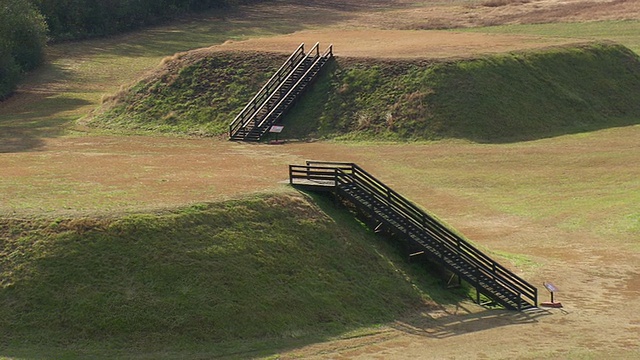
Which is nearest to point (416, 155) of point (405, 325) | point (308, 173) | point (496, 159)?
point (496, 159)

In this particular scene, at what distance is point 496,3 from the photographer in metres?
117

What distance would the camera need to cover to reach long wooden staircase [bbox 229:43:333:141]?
67.9 m

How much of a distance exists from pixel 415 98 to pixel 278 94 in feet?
30.6

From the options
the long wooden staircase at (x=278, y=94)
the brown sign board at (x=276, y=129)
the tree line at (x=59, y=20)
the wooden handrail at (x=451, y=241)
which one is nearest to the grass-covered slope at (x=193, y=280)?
the wooden handrail at (x=451, y=241)

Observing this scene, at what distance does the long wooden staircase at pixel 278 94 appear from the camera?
6794 centimetres

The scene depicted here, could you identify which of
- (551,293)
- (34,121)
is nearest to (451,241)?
(551,293)

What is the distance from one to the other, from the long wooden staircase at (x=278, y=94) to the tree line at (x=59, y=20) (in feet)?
78.1

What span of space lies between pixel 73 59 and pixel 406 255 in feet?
220

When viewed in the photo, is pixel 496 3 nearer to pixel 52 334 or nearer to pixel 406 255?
pixel 406 255

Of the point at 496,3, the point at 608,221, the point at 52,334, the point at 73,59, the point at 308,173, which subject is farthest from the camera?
the point at 496,3

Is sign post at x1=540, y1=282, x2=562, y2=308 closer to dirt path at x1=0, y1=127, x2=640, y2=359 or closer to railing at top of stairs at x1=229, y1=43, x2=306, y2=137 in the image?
dirt path at x1=0, y1=127, x2=640, y2=359

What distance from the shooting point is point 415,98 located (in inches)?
2739

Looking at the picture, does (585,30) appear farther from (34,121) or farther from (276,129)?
(34,121)

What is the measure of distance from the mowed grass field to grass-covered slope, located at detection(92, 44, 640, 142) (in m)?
2.35
